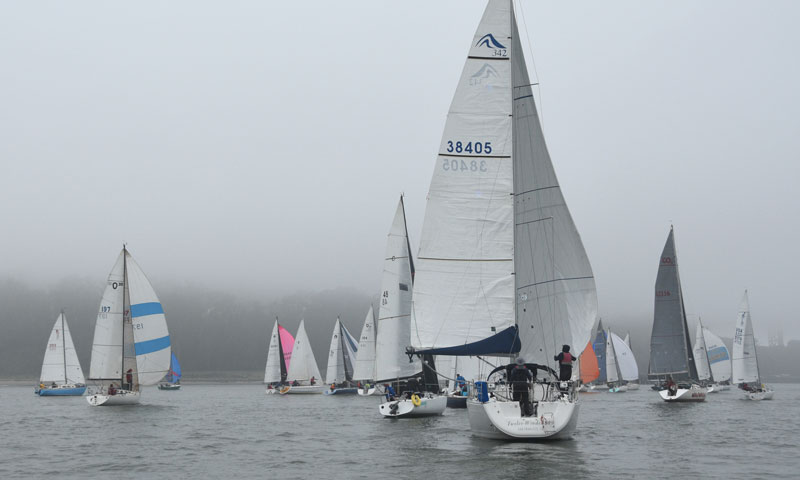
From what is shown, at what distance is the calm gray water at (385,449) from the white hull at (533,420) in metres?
0.39

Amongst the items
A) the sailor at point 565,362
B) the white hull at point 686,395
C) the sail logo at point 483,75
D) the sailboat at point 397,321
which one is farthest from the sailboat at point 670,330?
the sailor at point 565,362

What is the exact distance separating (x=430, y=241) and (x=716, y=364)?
7116cm

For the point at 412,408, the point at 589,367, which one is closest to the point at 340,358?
the point at 589,367

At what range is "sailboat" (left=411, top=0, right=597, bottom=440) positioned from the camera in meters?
23.3

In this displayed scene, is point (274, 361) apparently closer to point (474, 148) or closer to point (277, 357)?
point (277, 357)

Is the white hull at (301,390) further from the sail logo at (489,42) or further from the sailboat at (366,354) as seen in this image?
the sail logo at (489,42)

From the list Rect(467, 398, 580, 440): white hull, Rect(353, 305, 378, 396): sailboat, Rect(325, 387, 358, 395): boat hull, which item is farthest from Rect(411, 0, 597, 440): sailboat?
Rect(325, 387, 358, 395): boat hull

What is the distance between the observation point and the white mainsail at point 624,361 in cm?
9281

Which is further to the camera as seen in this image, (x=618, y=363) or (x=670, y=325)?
(x=618, y=363)

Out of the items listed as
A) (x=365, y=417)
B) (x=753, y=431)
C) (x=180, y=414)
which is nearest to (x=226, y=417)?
(x=180, y=414)

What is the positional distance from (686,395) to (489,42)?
111 ft

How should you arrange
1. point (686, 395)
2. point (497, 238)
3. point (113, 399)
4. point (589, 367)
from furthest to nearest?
point (589, 367), point (686, 395), point (113, 399), point (497, 238)

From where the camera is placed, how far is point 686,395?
50.1 m

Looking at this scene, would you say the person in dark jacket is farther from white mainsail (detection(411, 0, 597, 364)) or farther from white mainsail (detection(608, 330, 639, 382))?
white mainsail (detection(608, 330, 639, 382))
